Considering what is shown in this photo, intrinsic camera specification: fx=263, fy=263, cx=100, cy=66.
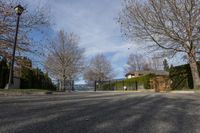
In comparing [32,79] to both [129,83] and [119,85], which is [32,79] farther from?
[119,85]

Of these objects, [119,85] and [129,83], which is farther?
[119,85]

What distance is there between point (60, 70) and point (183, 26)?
28.4m

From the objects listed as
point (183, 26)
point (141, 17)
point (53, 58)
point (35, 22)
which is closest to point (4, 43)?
point (35, 22)

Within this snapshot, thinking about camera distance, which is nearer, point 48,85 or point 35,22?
point 35,22

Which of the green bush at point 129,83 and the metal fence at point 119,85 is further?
the metal fence at point 119,85

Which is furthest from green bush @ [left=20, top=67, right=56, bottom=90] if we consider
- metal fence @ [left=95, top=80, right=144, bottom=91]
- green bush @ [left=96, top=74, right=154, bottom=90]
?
metal fence @ [left=95, top=80, right=144, bottom=91]

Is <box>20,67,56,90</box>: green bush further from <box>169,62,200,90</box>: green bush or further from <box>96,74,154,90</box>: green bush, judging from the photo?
<box>169,62,200,90</box>: green bush

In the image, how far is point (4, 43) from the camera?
18.4 m

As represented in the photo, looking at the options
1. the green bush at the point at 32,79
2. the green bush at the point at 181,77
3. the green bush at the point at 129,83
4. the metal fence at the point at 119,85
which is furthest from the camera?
the metal fence at the point at 119,85

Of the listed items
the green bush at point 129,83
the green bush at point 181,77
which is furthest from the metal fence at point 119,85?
the green bush at point 181,77

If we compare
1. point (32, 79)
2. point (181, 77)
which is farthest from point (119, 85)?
point (32, 79)

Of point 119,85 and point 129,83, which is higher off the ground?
point 129,83

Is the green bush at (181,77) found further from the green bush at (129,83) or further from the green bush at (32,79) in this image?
the green bush at (32,79)

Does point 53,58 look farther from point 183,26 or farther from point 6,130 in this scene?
point 6,130
